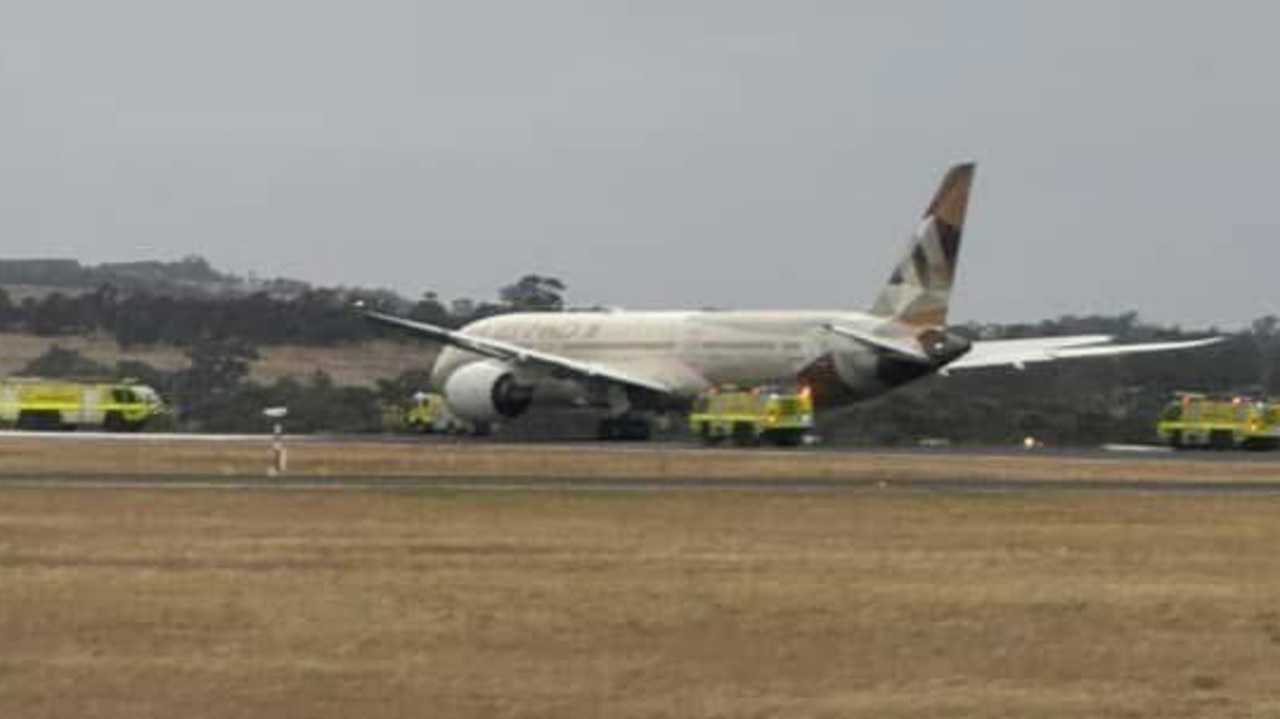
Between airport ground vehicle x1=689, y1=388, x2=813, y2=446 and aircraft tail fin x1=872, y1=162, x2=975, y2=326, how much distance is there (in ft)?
12.3

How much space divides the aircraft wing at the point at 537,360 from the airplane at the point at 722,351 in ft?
0.22

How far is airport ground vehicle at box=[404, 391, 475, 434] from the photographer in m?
83.2

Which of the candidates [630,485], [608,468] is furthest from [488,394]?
[630,485]

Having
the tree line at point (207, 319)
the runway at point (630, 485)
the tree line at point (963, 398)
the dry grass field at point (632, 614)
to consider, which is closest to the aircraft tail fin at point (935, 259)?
the tree line at point (963, 398)

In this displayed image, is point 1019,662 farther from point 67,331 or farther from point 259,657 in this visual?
point 67,331

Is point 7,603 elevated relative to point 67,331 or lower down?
lower down

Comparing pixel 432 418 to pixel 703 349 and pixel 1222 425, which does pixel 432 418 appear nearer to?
pixel 703 349

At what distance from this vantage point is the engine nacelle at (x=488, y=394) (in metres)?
77.5

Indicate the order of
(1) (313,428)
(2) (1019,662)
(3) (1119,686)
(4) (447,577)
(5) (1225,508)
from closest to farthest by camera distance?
1. (3) (1119,686)
2. (2) (1019,662)
3. (4) (447,577)
4. (5) (1225,508)
5. (1) (313,428)

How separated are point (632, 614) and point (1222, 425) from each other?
5278 cm

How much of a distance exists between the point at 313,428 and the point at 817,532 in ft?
197

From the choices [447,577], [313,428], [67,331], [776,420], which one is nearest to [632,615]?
[447,577]

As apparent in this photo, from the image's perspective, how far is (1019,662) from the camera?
791 inches

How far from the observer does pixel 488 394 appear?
77438 millimetres
